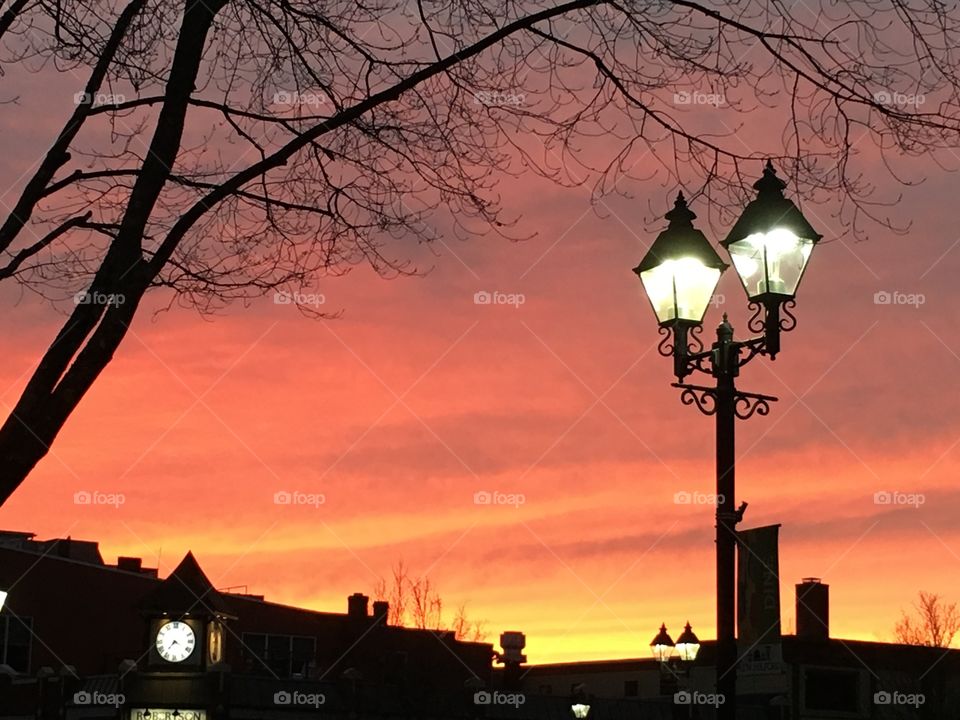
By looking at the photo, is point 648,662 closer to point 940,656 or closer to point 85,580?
point 940,656

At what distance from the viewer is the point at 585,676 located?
247 ft

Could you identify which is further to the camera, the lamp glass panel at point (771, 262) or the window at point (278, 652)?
the window at point (278, 652)

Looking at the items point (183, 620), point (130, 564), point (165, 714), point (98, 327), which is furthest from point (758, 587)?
point (130, 564)

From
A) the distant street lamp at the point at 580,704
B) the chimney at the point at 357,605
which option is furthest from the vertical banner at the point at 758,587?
the chimney at the point at 357,605

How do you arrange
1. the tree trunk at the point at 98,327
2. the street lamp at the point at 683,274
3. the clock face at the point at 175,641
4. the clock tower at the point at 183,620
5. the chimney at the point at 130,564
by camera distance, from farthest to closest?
the chimney at the point at 130,564, the clock face at the point at 175,641, the clock tower at the point at 183,620, the street lamp at the point at 683,274, the tree trunk at the point at 98,327

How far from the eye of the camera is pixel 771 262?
9.68 metres

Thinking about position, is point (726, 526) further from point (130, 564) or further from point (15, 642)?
point (130, 564)

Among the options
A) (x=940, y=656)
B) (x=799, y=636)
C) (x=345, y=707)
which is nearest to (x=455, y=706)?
(x=345, y=707)

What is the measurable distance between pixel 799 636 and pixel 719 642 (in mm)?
45681

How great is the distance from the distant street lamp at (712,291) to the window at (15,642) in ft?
149

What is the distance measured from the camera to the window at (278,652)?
5594 cm

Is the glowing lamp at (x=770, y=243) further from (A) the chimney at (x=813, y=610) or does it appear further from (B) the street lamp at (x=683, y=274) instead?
(A) the chimney at (x=813, y=610)

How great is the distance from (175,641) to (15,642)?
19228mm

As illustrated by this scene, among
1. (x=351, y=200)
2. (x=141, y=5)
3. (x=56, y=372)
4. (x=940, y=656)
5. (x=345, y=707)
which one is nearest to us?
(x=56, y=372)
